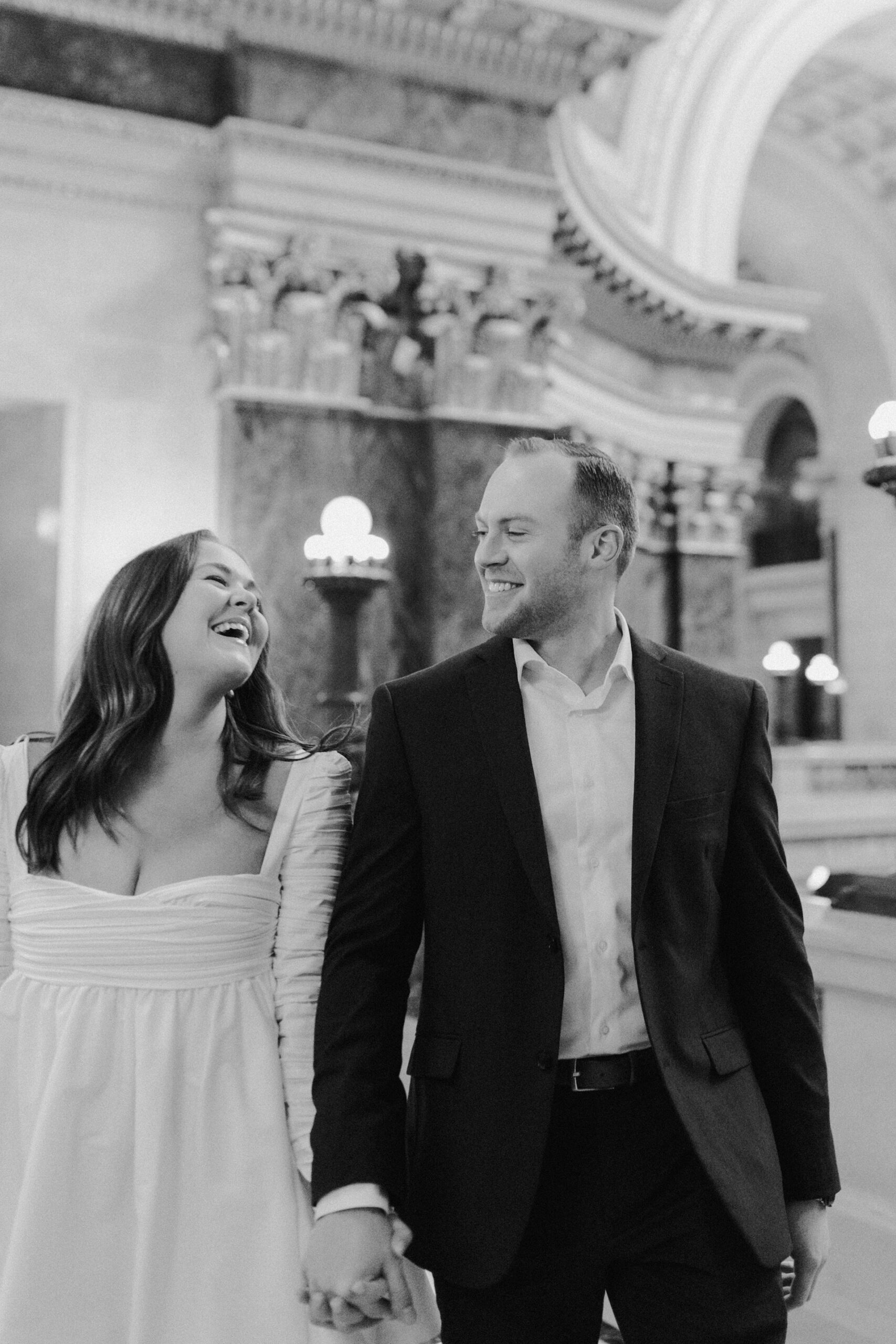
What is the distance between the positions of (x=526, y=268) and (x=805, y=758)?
6355mm

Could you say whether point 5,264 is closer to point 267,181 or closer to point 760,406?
point 267,181

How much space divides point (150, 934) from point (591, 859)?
0.73 meters

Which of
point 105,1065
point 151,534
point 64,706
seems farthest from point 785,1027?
point 151,534

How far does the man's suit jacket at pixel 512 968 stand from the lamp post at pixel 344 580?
327cm

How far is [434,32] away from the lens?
7.31 m

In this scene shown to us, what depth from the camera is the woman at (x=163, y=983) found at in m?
2.13

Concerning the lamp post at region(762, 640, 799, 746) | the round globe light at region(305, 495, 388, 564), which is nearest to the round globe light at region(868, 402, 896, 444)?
the round globe light at region(305, 495, 388, 564)

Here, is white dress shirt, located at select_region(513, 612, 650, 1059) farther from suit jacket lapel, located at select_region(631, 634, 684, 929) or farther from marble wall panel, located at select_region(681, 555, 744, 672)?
marble wall panel, located at select_region(681, 555, 744, 672)

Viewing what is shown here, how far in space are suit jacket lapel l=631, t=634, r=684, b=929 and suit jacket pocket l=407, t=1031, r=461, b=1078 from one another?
1.12 feet

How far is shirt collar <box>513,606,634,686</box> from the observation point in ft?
7.23

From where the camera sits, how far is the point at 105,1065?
2.17 m

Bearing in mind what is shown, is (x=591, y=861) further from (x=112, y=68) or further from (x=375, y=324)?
(x=112, y=68)

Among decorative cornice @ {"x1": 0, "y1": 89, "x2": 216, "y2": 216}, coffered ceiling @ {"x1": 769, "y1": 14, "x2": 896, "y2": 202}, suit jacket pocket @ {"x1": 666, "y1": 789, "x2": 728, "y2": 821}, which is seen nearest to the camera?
suit jacket pocket @ {"x1": 666, "y1": 789, "x2": 728, "y2": 821}

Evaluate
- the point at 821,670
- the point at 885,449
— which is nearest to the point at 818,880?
the point at 885,449
